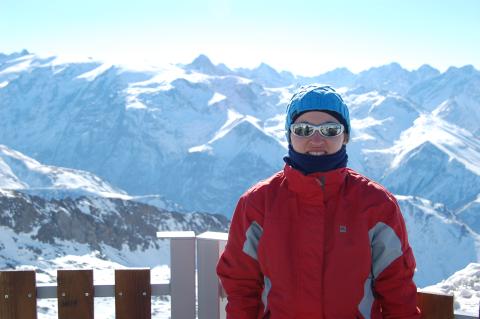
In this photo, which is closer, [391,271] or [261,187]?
[391,271]

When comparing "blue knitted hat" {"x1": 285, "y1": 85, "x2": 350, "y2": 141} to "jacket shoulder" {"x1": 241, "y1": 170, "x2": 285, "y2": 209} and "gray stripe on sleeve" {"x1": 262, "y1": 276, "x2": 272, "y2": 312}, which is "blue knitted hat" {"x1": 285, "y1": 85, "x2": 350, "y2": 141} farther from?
"gray stripe on sleeve" {"x1": 262, "y1": 276, "x2": 272, "y2": 312}

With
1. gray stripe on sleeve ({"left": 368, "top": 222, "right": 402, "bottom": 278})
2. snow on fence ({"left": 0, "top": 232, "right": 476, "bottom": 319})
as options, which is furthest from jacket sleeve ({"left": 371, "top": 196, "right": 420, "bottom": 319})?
snow on fence ({"left": 0, "top": 232, "right": 476, "bottom": 319})

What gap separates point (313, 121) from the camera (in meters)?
3.69

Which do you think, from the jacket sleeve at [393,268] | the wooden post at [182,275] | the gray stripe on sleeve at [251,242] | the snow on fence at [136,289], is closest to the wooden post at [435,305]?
the jacket sleeve at [393,268]

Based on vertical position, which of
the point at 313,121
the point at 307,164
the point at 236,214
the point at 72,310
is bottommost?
the point at 72,310

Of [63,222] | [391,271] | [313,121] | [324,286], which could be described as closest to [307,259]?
[324,286]

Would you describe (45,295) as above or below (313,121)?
below

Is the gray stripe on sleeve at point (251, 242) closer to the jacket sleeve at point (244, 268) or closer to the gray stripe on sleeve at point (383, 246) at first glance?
the jacket sleeve at point (244, 268)

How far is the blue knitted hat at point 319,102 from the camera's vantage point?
366 cm

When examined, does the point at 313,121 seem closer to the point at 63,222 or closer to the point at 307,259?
the point at 307,259

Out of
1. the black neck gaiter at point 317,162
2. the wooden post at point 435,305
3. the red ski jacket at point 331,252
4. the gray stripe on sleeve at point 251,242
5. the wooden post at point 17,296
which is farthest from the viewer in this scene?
the wooden post at point 17,296

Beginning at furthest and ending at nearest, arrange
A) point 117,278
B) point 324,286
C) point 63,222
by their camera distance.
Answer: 1. point 63,222
2. point 117,278
3. point 324,286

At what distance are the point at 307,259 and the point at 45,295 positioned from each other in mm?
2143

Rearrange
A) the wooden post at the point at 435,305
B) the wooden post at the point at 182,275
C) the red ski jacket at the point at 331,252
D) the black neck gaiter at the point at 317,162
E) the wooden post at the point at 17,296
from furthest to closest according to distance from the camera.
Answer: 1. the wooden post at the point at 182,275
2. the wooden post at the point at 17,296
3. the wooden post at the point at 435,305
4. the black neck gaiter at the point at 317,162
5. the red ski jacket at the point at 331,252
